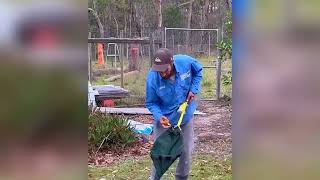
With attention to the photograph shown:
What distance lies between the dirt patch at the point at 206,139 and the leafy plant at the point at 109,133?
0.36 feet

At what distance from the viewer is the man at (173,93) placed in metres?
3.98

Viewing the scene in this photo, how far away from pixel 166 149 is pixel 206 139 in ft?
10.2

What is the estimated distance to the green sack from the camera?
4012mm

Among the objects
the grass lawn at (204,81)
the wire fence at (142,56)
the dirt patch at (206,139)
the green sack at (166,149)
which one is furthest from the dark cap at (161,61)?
the grass lawn at (204,81)

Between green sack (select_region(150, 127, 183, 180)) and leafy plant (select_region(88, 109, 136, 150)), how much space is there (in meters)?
2.14

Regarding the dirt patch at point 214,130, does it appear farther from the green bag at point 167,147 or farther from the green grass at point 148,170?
the green bag at point 167,147
